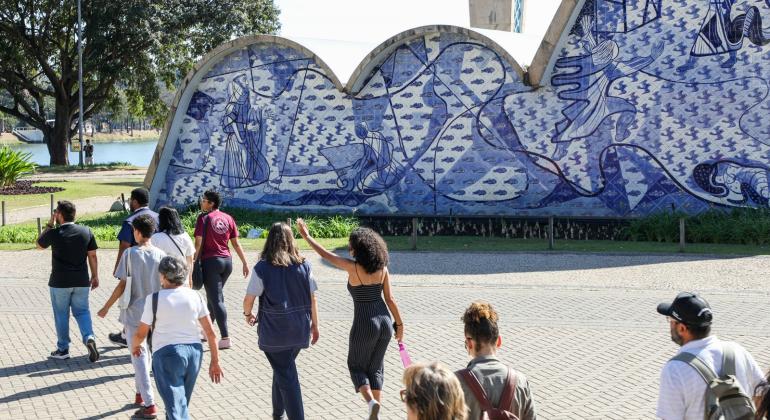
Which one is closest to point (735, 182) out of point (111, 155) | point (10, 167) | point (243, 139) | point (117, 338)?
point (243, 139)

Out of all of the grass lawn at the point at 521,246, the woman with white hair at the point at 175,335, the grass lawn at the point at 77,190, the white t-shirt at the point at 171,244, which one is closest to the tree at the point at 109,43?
the grass lawn at the point at 77,190

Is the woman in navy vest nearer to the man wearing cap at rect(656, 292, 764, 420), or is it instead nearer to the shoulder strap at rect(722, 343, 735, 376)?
the man wearing cap at rect(656, 292, 764, 420)

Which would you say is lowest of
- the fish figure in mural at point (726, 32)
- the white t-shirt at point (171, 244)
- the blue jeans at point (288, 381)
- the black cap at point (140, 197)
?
the blue jeans at point (288, 381)

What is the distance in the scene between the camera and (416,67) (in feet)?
73.0

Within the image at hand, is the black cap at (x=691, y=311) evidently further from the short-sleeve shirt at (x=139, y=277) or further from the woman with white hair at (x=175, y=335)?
the short-sleeve shirt at (x=139, y=277)

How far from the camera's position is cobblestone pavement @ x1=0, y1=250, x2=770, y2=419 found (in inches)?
346

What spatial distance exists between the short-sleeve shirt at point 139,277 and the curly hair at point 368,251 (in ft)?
6.67

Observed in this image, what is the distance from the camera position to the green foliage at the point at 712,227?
→ 19094 mm

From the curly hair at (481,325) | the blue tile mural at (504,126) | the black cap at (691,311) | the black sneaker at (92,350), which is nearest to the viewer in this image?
the black cap at (691,311)

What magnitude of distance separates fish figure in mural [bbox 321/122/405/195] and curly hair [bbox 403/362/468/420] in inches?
724

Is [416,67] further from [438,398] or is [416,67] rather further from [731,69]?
[438,398]

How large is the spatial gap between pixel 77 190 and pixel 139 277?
25643 millimetres

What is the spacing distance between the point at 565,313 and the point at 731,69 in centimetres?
978

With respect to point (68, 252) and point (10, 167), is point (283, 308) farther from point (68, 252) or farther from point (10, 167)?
point (10, 167)
